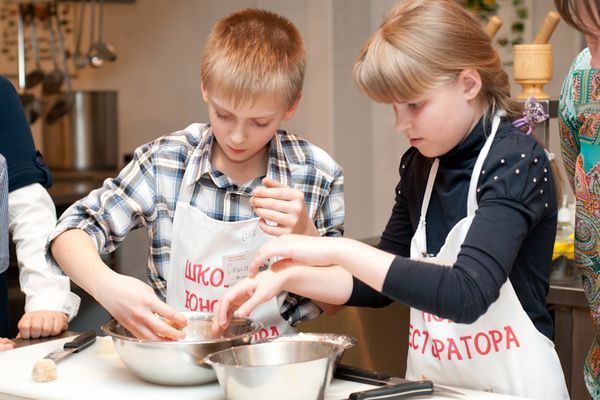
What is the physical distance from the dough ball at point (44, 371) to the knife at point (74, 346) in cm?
9

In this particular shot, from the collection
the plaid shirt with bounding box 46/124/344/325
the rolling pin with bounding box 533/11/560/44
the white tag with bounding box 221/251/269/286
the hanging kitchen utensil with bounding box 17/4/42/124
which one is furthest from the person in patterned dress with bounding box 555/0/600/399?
the hanging kitchen utensil with bounding box 17/4/42/124

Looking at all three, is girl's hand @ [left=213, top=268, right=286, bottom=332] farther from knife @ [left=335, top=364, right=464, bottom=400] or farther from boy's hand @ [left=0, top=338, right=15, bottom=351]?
boy's hand @ [left=0, top=338, right=15, bottom=351]

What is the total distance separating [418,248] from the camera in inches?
51.9

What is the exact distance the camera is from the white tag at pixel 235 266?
145 centimetres

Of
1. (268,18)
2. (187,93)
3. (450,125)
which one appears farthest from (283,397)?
(187,93)

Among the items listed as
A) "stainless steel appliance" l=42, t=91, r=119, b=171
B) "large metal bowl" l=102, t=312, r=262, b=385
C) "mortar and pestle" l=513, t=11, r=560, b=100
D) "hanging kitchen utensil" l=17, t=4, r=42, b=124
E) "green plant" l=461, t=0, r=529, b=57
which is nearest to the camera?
"large metal bowl" l=102, t=312, r=262, b=385

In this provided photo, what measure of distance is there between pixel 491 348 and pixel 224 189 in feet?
1.67

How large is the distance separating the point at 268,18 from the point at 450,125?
0.44 m

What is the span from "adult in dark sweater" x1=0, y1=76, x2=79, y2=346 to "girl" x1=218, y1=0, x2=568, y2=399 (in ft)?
1.70

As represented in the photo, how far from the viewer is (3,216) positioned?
5.30 ft

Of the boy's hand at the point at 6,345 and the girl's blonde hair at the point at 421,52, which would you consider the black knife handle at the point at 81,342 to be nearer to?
the boy's hand at the point at 6,345

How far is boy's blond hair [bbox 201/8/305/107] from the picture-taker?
1.38 metres

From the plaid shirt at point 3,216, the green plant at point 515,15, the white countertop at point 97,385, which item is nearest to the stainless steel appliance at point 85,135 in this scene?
the green plant at point 515,15

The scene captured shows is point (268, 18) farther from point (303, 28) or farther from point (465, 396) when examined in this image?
point (303, 28)
